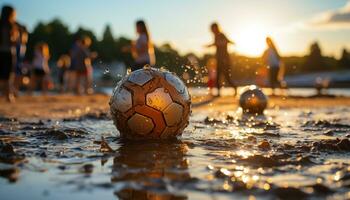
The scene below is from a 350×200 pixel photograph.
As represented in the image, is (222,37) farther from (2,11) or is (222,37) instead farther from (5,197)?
(5,197)

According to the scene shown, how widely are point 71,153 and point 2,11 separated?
732 centimetres

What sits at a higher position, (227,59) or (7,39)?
(7,39)

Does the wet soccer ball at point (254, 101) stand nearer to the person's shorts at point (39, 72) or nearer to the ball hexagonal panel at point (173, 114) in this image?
the ball hexagonal panel at point (173, 114)

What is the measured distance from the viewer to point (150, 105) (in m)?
4.80

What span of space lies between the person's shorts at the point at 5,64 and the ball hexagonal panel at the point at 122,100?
20.9 ft

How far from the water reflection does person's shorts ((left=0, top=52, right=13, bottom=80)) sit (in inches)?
263

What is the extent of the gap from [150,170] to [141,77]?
5.69ft

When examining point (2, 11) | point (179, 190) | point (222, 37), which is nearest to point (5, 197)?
point (179, 190)

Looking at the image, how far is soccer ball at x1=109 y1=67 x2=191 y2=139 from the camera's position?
4.82 meters

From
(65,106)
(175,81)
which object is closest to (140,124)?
(175,81)

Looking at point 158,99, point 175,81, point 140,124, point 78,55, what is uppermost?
point 78,55

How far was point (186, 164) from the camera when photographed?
372 cm

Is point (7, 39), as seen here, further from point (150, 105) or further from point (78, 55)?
point (150, 105)

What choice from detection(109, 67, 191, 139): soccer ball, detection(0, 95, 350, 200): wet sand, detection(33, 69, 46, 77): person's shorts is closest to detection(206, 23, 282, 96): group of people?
detection(33, 69, 46, 77): person's shorts
